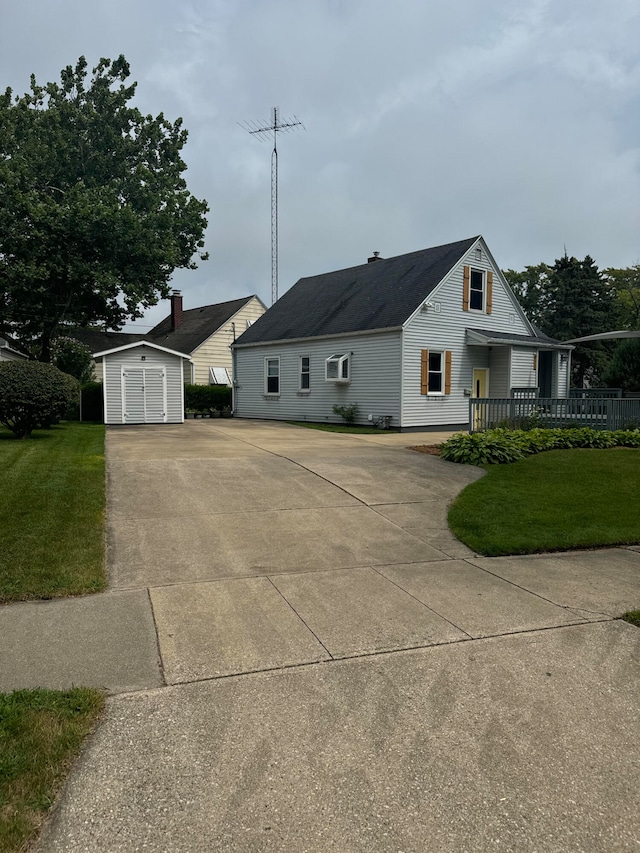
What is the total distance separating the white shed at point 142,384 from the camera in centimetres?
2133

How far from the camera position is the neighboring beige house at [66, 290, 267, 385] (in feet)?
112

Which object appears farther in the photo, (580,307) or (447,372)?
(580,307)

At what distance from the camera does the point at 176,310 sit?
39.9 m

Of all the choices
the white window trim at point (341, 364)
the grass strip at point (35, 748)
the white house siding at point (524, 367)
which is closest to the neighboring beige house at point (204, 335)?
the white window trim at point (341, 364)

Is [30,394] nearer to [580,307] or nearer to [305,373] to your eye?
[305,373]

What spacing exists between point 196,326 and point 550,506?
104 feet

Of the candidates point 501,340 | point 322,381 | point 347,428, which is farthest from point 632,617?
point 322,381

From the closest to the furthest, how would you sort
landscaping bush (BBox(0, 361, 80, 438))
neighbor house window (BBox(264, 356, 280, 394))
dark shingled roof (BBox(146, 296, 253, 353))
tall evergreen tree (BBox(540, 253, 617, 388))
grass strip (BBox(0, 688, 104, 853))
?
grass strip (BBox(0, 688, 104, 853)), landscaping bush (BBox(0, 361, 80, 438)), neighbor house window (BBox(264, 356, 280, 394)), dark shingled roof (BBox(146, 296, 253, 353)), tall evergreen tree (BBox(540, 253, 617, 388))

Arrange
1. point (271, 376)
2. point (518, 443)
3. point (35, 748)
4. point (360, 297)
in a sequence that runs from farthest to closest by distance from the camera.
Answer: point (271, 376) → point (360, 297) → point (518, 443) → point (35, 748)

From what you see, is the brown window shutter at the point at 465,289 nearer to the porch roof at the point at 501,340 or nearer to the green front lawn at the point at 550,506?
the porch roof at the point at 501,340

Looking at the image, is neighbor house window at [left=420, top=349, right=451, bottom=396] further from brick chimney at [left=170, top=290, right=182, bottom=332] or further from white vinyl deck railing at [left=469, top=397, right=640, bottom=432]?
brick chimney at [left=170, top=290, right=182, bottom=332]

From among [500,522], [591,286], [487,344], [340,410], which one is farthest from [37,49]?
[591,286]

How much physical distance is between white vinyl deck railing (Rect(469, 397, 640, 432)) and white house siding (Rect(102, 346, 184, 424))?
38.0 ft

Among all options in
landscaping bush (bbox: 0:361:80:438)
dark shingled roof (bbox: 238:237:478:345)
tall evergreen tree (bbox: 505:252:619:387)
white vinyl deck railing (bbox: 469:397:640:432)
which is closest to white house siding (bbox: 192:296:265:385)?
dark shingled roof (bbox: 238:237:478:345)
